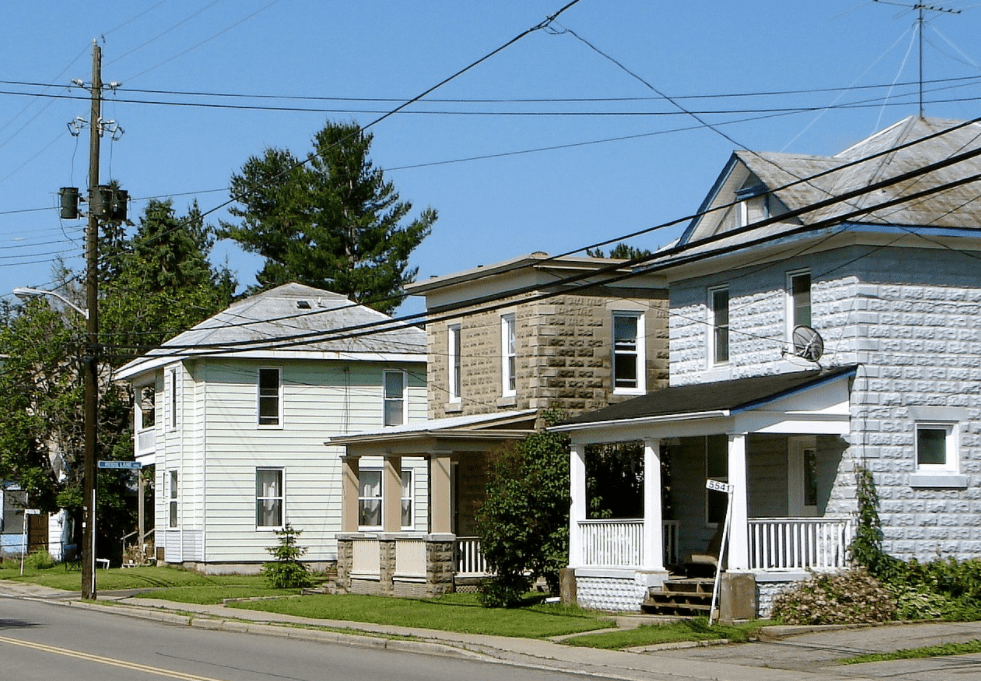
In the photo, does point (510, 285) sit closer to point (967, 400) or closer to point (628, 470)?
point (628, 470)

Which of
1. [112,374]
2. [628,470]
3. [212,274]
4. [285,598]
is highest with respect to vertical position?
[212,274]

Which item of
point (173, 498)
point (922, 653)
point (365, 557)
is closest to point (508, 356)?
point (365, 557)

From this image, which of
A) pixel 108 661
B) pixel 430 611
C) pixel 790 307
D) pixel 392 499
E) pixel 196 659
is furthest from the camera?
pixel 392 499

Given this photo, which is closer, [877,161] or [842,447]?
[842,447]

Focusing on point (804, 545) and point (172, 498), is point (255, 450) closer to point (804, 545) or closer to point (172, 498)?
point (172, 498)

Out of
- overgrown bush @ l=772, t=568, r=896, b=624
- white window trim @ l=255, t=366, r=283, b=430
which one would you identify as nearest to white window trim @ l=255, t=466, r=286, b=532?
white window trim @ l=255, t=366, r=283, b=430

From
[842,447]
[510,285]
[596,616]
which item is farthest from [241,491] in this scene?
[842,447]

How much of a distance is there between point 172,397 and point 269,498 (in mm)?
4518

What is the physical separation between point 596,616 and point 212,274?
54582 millimetres

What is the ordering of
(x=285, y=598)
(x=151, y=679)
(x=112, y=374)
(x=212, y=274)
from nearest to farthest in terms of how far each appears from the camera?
1. (x=151, y=679)
2. (x=285, y=598)
3. (x=112, y=374)
4. (x=212, y=274)

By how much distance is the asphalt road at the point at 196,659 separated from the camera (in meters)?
16.5

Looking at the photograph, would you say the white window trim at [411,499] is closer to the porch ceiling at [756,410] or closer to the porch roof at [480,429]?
the porch roof at [480,429]

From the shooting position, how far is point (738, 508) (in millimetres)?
22375

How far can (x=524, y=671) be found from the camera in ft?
58.0
